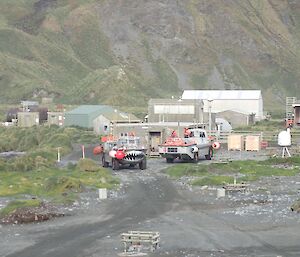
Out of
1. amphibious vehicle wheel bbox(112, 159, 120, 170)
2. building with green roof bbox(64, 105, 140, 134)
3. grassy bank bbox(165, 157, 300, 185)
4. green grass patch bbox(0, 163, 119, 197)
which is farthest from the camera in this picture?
building with green roof bbox(64, 105, 140, 134)

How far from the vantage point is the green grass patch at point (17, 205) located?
32.8m

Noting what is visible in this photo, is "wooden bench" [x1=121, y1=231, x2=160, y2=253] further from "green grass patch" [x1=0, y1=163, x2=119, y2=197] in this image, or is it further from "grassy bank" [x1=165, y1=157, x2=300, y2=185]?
"grassy bank" [x1=165, y1=157, x2=300, y2=185]

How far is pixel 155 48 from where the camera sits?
184000 mm

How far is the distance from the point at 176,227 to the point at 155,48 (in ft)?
511

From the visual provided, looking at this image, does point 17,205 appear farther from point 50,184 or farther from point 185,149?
point 185,149

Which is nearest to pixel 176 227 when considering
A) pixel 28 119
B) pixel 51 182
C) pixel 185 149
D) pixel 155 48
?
pixel 51 182

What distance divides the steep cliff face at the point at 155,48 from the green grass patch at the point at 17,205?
12522cm

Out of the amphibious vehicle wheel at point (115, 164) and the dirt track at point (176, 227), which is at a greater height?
the amphibious vehicle wheel at point (115, 164)

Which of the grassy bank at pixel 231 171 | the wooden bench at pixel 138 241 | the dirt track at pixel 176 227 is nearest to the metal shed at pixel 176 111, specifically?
the grassy bank at pixel 231 171

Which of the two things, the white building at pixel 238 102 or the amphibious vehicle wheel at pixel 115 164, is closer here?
the amphibious vehicle wheel at pixel 115 164

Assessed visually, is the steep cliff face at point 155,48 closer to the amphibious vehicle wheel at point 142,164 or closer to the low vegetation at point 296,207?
the amphibious vehicle wheel at point 142,164

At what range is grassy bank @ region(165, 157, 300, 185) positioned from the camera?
44.6 m

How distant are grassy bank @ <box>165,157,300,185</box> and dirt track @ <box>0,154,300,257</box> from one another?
456 cm

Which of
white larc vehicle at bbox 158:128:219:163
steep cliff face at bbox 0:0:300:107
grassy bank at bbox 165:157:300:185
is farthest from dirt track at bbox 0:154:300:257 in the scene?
steep cliff face at bbox 0:0:300:107
